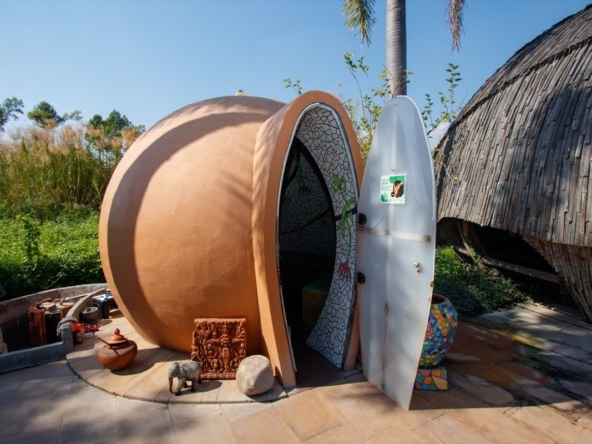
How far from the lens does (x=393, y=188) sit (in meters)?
3.26

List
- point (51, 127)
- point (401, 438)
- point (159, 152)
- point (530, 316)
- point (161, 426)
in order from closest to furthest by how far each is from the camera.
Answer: point (401, 438)
point (161, 426)
point (159, 152)
point (530, 316)
point (51, 127)

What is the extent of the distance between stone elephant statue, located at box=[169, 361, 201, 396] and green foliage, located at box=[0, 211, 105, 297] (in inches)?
163

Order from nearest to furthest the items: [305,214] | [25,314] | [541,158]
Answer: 1. [541,158]
2. [25,314]
3. [305,214]

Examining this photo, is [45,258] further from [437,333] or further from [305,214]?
[437,333]

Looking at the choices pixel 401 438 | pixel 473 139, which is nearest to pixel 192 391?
pixel 401 438

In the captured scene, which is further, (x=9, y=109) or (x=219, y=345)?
(x=9, y=109)

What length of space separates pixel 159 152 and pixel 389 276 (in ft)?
9.44

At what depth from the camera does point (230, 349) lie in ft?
12.1

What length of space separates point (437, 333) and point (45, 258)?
654 cm

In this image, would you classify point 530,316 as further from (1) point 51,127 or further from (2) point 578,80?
(1) point 51,127

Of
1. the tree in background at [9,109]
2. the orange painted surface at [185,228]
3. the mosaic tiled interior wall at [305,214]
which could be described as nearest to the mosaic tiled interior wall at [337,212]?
the orange painted surface at [185,228]

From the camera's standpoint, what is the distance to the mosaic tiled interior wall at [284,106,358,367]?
392 centimetres

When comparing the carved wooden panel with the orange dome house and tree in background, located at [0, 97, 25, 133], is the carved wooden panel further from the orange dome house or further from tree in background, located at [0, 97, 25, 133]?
tree in background, located at [0, 97, 25, 133]

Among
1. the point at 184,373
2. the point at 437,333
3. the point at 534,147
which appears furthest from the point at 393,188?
the point at 534,147
